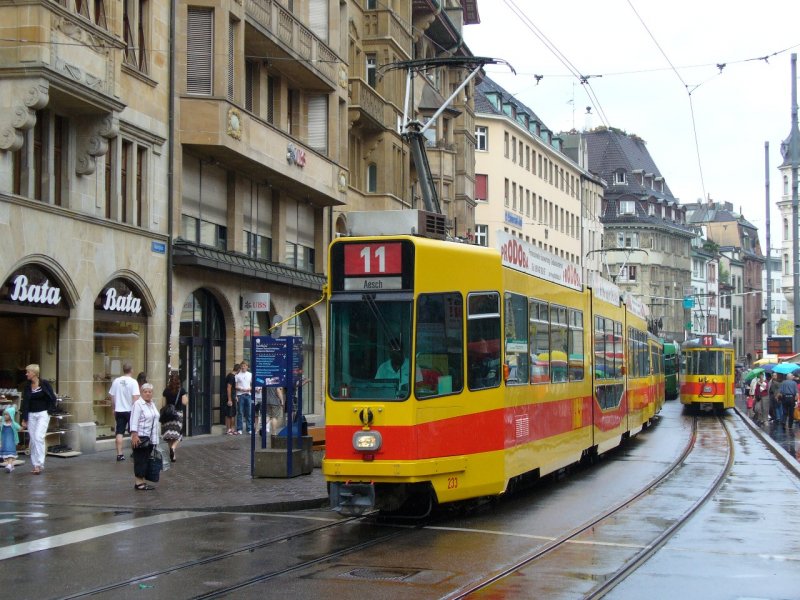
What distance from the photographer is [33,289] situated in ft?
70.4

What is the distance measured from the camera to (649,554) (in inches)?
450

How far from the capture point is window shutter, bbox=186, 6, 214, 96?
91.7ft

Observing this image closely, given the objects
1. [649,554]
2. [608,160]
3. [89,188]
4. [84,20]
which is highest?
[608,160]

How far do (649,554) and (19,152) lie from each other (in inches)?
557

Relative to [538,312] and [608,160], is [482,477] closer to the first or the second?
[538,312]

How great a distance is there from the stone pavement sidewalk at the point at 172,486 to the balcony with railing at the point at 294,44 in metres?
12.5

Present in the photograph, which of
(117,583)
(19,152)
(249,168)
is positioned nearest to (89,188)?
(19,152)

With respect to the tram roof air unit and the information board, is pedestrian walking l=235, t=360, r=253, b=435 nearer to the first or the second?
the tram roof air unit

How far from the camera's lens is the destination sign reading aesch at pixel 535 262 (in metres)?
14.7

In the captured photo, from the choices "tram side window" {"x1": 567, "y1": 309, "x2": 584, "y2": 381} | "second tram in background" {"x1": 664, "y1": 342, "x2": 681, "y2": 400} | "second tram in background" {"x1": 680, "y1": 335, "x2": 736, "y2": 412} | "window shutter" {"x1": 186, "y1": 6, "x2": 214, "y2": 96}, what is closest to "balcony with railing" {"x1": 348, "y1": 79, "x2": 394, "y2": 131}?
"window shutter" {"x1": 186, "y1": 6, "x2": 214, "y2": 96}

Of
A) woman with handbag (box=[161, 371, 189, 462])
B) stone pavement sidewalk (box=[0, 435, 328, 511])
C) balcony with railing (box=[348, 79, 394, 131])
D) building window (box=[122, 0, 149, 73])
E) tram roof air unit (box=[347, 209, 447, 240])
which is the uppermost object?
balcony with railing (box=[348, 79, 394, 131])

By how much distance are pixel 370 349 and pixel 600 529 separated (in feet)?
10.4

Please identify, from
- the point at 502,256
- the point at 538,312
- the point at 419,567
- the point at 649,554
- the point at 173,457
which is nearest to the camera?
the point at 419,567

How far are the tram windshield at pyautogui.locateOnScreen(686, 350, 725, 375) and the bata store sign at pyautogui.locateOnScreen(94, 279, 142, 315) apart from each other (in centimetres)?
2856
